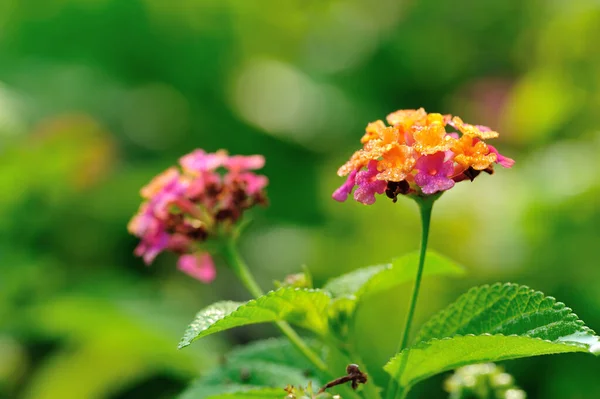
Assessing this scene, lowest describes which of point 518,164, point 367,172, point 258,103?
point 367,172

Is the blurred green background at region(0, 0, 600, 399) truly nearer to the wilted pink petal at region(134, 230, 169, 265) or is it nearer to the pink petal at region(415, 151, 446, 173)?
the wilted pink petal at region(134, 230, 169, 265)

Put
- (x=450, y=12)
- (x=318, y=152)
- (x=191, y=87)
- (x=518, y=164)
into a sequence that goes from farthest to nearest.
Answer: (x=450, y=12)
(x=191, y=87)
(x=318, y=152)
(x=518, y=164)

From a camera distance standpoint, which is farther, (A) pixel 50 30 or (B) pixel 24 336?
(A) pixel 50 30

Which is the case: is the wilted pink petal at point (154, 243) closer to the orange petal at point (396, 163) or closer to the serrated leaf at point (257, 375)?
the serrated leaf at point (257, 375)

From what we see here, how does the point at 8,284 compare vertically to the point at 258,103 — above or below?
below

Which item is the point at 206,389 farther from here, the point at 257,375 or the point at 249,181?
the point at 249,181

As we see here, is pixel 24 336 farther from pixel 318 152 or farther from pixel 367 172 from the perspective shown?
pixel 367 172

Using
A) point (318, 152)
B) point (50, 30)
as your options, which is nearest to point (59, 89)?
point (50, 30)

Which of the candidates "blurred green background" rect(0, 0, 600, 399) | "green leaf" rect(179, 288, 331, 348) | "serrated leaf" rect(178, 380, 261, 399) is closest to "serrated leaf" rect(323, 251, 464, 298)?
"green leaf" rect(179, 288, 331, 348)
